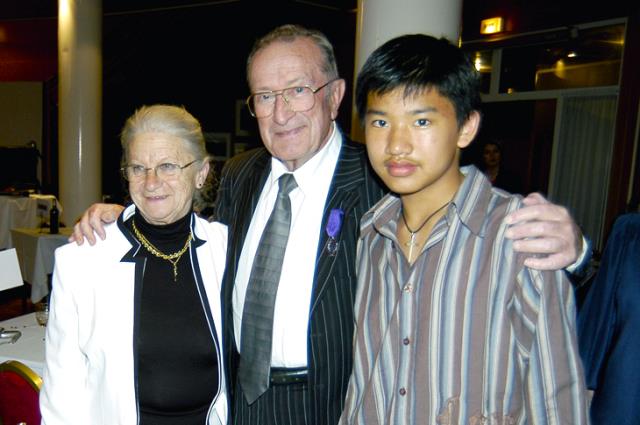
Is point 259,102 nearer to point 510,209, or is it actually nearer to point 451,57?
point 451,57

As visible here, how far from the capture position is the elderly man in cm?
165

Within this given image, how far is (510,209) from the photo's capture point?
1.19m

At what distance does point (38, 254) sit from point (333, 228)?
464cm

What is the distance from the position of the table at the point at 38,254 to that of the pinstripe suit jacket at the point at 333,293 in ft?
13.4

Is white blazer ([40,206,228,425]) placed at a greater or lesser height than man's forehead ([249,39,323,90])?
lesser

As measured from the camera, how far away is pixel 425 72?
123cm

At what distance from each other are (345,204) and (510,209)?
66 centimetres

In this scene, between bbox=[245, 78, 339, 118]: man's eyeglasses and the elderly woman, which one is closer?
the elderly woman

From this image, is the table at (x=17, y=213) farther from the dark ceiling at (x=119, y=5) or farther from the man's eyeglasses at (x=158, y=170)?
the man's eyeglasses at (x=158, y=170)

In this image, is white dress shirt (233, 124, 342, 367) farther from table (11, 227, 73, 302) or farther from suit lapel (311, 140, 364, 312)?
table (11, 227, 73, 302)

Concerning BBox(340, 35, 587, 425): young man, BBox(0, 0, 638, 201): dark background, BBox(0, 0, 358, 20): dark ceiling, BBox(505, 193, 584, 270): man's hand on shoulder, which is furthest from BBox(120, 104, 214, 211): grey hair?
BBox(0, 0, 358, 20): dark ceiling

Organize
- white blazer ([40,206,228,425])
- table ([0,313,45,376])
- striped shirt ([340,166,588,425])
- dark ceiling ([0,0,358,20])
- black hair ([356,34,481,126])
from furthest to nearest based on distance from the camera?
dark ceiling ([0,0,358,20]), table ([0,313,45,376]), white blazer ([40,206,228,425]), black hair ([356,34,481,126]), striped shirt ([340,166,588,425])

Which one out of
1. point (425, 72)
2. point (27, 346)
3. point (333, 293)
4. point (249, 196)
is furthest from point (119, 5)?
point (425, 72)

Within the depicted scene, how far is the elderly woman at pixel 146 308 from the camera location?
62.2 inches
